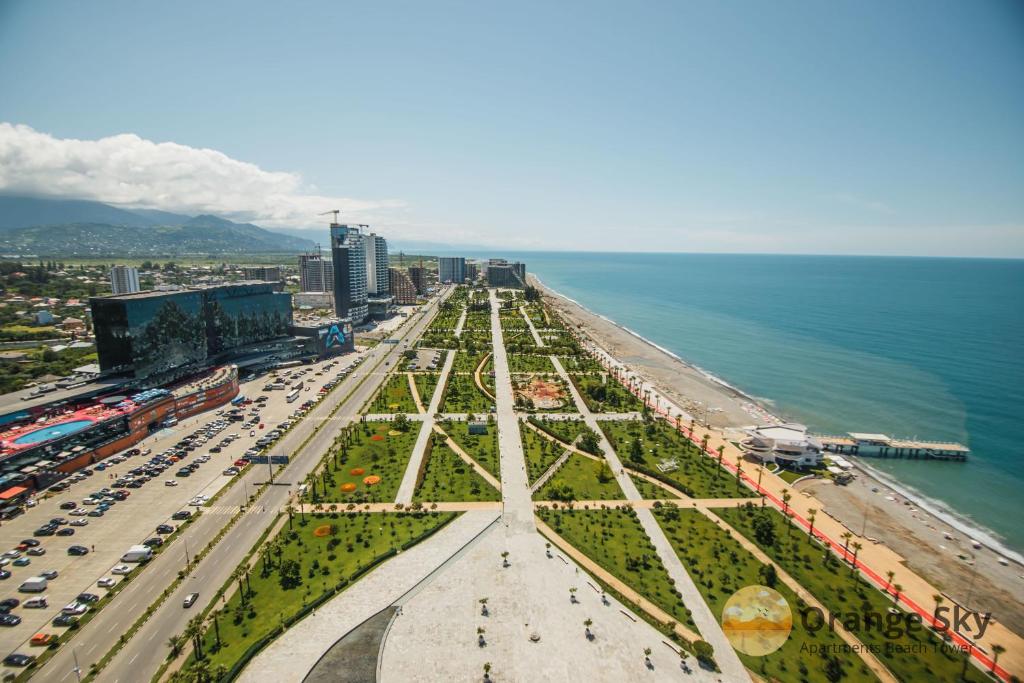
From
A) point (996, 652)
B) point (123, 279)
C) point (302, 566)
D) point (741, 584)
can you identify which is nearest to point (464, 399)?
point (302, 566)

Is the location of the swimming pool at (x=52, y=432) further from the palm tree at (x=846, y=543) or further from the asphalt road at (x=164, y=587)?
the palm tree at (x=846, y=543)

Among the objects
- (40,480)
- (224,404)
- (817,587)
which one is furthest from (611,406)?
(40,480)

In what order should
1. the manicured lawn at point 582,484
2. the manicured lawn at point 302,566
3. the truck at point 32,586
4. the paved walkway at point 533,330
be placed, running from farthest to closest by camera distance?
the paved walkway at point 533,330 → the manicured lawn at point 582,484 → the truck at point 32,586 → the manicured lawn at point 302,566

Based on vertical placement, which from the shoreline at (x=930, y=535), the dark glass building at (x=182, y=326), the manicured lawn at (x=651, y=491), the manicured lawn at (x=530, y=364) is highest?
the dark glass building at (x=182, y=326)

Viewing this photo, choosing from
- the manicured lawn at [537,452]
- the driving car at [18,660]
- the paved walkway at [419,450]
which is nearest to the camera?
the driving car at [18,660]

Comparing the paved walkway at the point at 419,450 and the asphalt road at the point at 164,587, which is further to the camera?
the paved walkway at the point at 419,450

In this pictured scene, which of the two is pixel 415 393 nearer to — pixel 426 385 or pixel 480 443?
pixel 426 385

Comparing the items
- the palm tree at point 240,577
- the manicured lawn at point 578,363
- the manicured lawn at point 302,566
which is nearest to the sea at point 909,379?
the manicured lawn at point 578,363

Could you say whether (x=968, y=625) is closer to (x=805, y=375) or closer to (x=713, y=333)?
(x=805, y=375)
